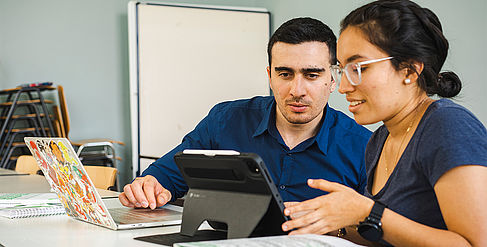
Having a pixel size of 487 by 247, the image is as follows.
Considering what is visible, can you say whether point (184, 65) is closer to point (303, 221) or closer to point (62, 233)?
point (62, 233)

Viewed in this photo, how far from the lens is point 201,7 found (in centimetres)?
539

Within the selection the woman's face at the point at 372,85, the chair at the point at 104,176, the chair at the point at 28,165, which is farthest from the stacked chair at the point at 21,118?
the woman's face at the point at 372,85

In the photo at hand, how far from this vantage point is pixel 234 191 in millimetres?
1066

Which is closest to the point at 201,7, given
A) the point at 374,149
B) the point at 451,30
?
the point at 451,30

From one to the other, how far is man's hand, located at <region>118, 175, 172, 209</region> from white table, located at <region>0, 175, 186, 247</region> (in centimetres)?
17

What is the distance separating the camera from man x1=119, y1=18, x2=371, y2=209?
1769 mm

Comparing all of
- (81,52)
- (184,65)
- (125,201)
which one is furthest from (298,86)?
(81,52)

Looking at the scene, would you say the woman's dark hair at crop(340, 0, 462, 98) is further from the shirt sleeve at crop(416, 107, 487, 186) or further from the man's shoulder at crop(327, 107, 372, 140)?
the man's shoulder at crop(327, 107, 372, 140)

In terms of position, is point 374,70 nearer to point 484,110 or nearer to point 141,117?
point 484,110

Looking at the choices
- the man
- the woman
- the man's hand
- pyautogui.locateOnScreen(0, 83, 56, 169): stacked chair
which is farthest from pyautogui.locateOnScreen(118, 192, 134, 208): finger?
pyautogui.locateOnScreen(0, 83, 56, 169): stacked chair

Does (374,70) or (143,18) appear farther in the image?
(143,18)

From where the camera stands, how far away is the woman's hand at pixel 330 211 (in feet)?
3.31

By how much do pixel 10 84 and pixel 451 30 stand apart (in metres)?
4.26

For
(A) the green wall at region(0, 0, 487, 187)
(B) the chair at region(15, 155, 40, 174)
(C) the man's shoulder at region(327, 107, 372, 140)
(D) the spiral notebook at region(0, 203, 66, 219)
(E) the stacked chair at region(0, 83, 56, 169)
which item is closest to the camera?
(D) the spiral notebook at region(0, 203, 66, 219)
